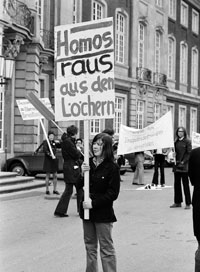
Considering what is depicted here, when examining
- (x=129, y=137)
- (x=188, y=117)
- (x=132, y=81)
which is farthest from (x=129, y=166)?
(x=188, y=117)

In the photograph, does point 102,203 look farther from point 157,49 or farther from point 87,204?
point 157,49

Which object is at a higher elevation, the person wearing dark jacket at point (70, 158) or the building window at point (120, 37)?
the building window at point (120, 37)

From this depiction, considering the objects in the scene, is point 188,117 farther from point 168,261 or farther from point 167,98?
point 168,261

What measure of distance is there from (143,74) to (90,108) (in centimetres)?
3061

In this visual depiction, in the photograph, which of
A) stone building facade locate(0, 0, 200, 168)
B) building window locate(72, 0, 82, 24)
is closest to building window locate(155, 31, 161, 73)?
stone building facade locate(0, 0, 200, 168)

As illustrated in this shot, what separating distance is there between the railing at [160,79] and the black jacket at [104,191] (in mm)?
32653

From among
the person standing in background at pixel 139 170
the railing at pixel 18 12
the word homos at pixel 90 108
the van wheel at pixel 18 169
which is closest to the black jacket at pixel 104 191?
the word homos at pixel 90 108

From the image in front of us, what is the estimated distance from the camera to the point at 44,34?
26.3 meters

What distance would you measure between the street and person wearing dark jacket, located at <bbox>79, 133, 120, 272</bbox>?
1.00 m

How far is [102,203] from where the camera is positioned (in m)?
5.47

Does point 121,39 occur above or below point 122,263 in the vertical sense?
above

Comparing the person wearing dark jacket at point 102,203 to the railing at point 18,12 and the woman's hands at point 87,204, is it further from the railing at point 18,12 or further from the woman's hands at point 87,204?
the railing at point 18,12

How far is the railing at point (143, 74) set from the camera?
35797 millimetres

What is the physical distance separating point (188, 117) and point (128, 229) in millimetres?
36432
